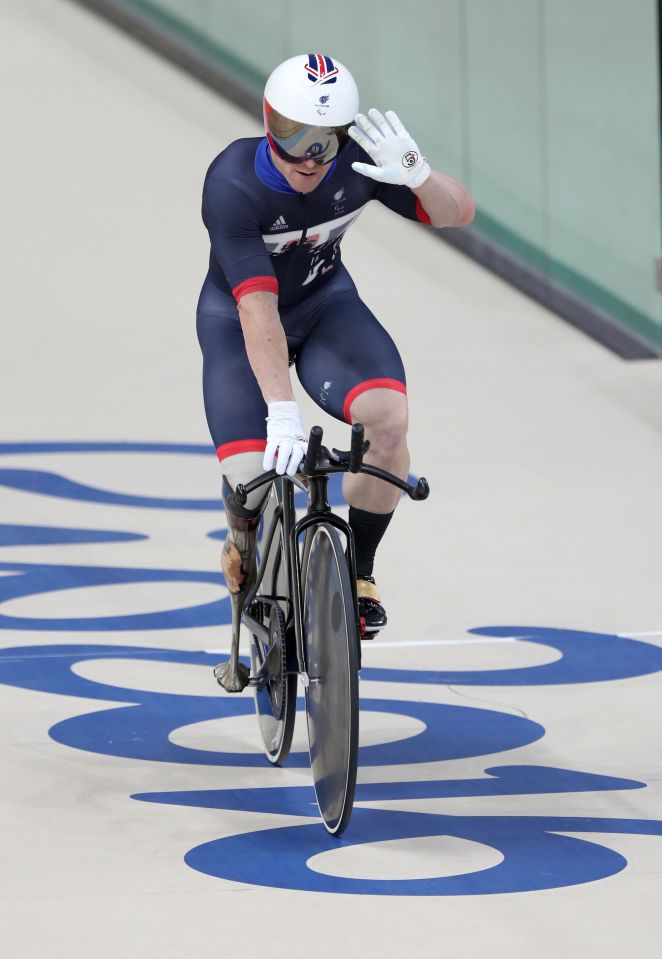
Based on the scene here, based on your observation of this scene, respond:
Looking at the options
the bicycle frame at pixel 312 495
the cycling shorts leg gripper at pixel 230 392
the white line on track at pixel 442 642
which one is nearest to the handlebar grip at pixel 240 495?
the bicycle frame at pixel 312 495

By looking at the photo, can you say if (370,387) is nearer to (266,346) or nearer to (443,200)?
(266,346)

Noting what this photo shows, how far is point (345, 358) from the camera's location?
4.15 meters

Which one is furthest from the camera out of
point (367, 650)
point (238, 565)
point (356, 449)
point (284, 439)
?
point (367, 650)

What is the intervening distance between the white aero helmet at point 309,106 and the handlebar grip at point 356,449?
0.67m

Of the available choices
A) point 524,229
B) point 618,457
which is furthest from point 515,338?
point 618,457

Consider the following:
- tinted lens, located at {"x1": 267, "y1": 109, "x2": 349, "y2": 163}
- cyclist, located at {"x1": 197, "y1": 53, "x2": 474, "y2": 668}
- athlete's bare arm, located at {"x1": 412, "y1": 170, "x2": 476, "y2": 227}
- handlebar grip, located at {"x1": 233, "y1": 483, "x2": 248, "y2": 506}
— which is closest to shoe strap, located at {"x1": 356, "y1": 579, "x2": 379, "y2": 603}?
cyclist, located at {"x1": 197, "y1": 53, "x2": 474, "y2": 668}

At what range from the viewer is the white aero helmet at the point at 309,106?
388 cm

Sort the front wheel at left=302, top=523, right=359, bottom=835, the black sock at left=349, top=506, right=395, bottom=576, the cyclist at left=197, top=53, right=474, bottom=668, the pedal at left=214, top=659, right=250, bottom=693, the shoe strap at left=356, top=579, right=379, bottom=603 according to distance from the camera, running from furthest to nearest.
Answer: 1. the pedal at left=214, top=659, right=250, bottom=693
2. the black sock at left=349, top=506, right=395, bottom=576
3. the shoe strap at left=356, top=579, right=379, bottom=603
4. the cyclist at left=197, top=53, right=474, bottom=668
5. the front wheel at left=302, top=523, right=359, bottom=835

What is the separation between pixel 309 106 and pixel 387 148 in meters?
0.24

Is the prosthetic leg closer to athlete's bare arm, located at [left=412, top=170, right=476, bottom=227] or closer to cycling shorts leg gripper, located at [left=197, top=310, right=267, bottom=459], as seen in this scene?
cycling shorts leg gripper, located at [left=197, top=310, right=267, bottom=459]

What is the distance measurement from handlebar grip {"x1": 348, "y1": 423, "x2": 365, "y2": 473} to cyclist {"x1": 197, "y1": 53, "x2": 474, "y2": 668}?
0.14 m

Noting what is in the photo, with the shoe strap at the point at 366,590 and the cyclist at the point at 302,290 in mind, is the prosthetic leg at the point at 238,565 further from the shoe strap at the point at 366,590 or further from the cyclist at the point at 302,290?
the shoe strap at the point at 366,590

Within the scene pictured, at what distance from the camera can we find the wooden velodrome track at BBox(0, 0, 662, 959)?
341cm

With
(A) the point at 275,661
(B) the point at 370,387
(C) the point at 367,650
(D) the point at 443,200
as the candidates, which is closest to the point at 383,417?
(B) the point at 370,387
